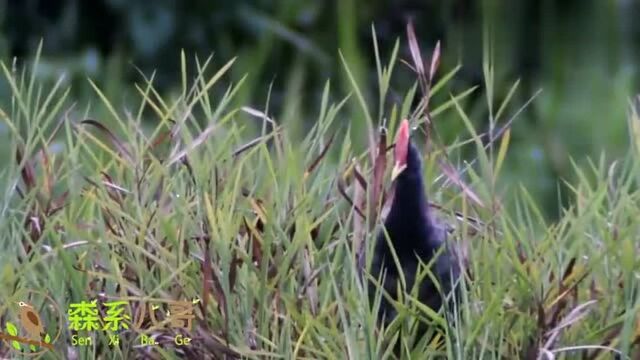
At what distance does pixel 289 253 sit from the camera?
920mm

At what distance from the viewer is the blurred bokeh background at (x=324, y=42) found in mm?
2373

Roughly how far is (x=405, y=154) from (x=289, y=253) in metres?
0.10

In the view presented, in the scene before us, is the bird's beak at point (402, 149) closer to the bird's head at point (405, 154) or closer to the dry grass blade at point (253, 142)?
the bird's head at point (405, 154)

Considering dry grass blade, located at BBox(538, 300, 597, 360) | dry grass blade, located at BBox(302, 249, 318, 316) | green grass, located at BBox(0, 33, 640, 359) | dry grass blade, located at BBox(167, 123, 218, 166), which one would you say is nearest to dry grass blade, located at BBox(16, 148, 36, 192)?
green grass, located at BBox(0, 33, 640, 359)

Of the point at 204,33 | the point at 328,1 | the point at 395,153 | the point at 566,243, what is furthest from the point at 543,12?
the point at 395,153

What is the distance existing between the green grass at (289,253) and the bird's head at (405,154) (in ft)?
0.04

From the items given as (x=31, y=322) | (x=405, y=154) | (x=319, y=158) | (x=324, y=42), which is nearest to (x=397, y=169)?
(x=405, y=154)

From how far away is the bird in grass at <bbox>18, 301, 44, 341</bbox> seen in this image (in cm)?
91

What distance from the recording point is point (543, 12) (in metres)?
2.55

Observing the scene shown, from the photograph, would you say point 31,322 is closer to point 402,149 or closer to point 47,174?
point 47,174

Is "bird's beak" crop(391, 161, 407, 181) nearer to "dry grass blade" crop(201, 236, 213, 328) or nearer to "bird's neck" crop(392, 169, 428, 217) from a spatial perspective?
"bird's neck" crop(392, 169, 428, 217)

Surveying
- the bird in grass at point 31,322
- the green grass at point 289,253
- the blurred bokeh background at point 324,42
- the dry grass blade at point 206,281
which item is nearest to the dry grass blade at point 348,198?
the green grass at point 289,253

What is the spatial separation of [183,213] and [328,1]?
1751 millimetres

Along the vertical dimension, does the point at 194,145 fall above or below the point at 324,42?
above
